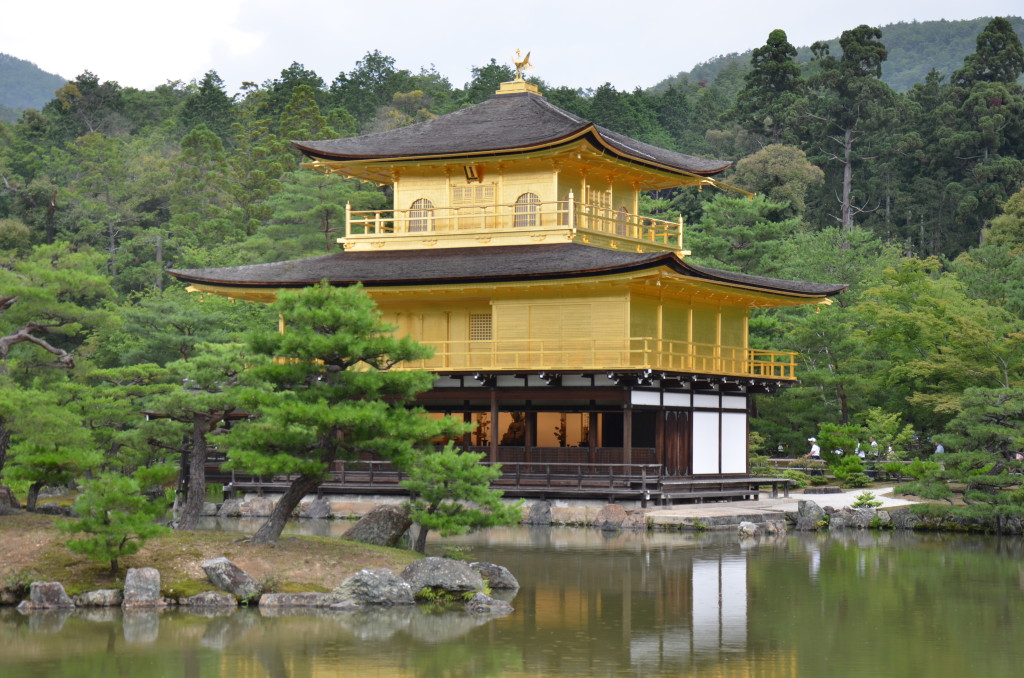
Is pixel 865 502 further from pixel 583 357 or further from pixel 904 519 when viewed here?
pixel 583 357

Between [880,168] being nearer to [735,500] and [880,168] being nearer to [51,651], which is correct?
[735,500]

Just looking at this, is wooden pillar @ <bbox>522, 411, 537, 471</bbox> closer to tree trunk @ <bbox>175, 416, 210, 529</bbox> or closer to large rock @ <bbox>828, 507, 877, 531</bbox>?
large rock @ <bbox>828, 507, 877, 531</bbox>

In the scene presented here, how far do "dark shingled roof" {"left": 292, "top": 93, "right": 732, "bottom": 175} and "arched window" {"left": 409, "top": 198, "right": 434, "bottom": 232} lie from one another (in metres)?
1.79

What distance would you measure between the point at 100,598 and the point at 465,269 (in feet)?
59.6

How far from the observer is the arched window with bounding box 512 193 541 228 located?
38.8 m

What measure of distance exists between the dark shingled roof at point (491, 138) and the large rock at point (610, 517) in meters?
9.96

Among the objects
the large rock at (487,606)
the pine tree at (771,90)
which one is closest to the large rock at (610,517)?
the large rock at (487,606)

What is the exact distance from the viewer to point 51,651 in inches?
653

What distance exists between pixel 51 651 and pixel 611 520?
17796 mm

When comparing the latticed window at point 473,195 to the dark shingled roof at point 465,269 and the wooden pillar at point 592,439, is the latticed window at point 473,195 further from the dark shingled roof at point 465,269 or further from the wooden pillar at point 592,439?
the wooden pillar at point 592,439

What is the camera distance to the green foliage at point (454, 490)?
2174 cm

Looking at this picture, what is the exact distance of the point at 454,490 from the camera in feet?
72.2

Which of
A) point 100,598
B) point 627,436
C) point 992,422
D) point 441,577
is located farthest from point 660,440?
point 100,598

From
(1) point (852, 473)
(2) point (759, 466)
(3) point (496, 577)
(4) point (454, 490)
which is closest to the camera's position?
(3) point (496, 577)
